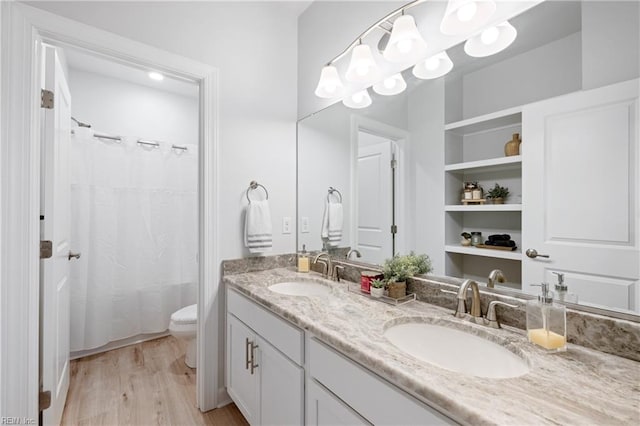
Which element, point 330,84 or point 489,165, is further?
point 330,84

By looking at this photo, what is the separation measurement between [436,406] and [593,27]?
3.82 ft

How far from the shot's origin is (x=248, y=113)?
1920 mm

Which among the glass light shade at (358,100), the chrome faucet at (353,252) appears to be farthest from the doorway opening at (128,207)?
the glass light shade at (358,100)

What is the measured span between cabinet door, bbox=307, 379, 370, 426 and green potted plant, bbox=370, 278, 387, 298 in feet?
1.52

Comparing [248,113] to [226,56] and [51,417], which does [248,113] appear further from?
[51,417]

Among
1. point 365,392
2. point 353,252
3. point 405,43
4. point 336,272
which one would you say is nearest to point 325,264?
point 336,272

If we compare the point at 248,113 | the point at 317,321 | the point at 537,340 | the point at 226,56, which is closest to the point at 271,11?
the point at 226,56

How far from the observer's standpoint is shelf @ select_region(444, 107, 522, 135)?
105cm

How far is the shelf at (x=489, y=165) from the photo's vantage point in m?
1.04

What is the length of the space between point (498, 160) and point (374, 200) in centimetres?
67

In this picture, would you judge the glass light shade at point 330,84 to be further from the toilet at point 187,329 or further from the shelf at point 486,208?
the toilet at point 187,329

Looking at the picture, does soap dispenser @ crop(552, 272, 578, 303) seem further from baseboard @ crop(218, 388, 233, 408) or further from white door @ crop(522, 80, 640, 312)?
baseboard @ crop(218, 388, 233, 408)

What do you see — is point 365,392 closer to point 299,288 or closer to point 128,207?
point 299,288

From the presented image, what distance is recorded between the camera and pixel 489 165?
112 centimetres
